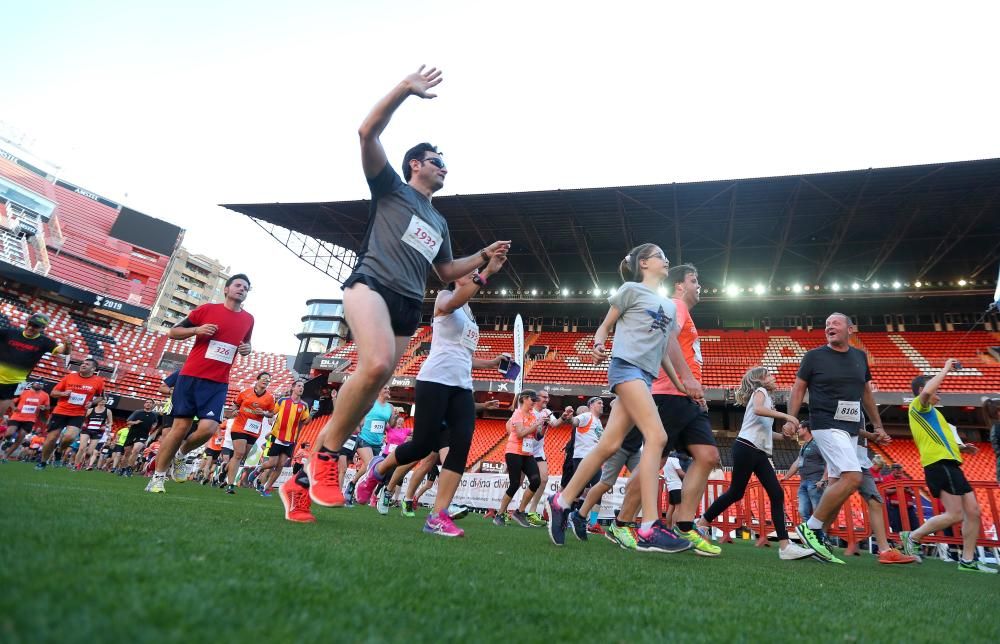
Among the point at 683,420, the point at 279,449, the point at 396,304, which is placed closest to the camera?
the point at 396,304

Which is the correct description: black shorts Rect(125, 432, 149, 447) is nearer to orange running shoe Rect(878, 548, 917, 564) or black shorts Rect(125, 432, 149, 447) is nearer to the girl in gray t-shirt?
the girl in gray t-shirt

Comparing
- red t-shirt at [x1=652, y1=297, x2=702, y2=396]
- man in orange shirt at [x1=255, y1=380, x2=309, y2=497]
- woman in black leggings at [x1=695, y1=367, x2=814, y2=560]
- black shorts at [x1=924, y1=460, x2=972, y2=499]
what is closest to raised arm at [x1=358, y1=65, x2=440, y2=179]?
red t-shirt at [x1=652, y1=297, x2=702, y2=396]

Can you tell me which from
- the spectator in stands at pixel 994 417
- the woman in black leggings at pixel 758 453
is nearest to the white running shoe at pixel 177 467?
the woman in black leggings at pixel 758 453

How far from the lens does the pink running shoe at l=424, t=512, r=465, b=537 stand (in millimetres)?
3892

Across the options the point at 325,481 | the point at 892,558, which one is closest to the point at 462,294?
the point at 325,481

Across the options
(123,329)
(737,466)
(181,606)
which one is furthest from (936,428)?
(123,329)

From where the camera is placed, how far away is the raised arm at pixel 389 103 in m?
2.99

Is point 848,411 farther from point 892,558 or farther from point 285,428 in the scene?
point 285,428

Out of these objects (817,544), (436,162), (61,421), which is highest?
(436,162)

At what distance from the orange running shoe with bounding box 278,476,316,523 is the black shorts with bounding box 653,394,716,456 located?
2837mm

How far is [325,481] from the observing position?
3.11m

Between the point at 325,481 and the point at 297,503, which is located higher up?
the point at 325,481

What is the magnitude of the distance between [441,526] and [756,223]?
2167cm

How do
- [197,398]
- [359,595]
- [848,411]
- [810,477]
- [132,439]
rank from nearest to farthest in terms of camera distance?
[359,595] → [848,411] → [197,398] → [810,477] → [132,439]
